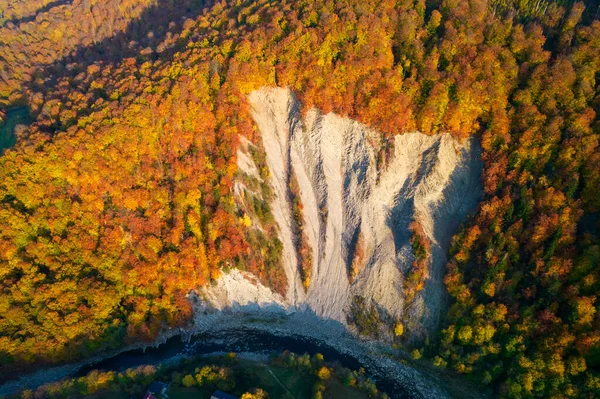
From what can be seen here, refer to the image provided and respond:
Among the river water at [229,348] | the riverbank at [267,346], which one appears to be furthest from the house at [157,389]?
the riverbank at [267,346]

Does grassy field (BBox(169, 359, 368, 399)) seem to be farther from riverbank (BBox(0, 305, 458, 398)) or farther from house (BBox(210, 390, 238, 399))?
riverbank (BBox(0, 305, 458, 398))

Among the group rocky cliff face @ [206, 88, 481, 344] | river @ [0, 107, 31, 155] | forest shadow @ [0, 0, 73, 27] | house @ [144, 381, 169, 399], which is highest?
forest shadow @ [0, 0, 73, 27]

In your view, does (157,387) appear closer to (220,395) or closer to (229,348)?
(220,395)

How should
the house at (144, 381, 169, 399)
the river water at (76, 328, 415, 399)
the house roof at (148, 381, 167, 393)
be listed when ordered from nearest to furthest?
the house at (144, 381, 169, 399), the house roof at (148, 381, 167, 393), the river water at (76, 328, 415, 399)

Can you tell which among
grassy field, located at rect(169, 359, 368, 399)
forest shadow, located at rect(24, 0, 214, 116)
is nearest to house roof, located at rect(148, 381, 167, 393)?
grassy field, located at rect(169, 359, 368, 399)

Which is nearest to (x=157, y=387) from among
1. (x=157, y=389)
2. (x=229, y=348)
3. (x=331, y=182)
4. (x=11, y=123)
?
(x=157, y=389)
